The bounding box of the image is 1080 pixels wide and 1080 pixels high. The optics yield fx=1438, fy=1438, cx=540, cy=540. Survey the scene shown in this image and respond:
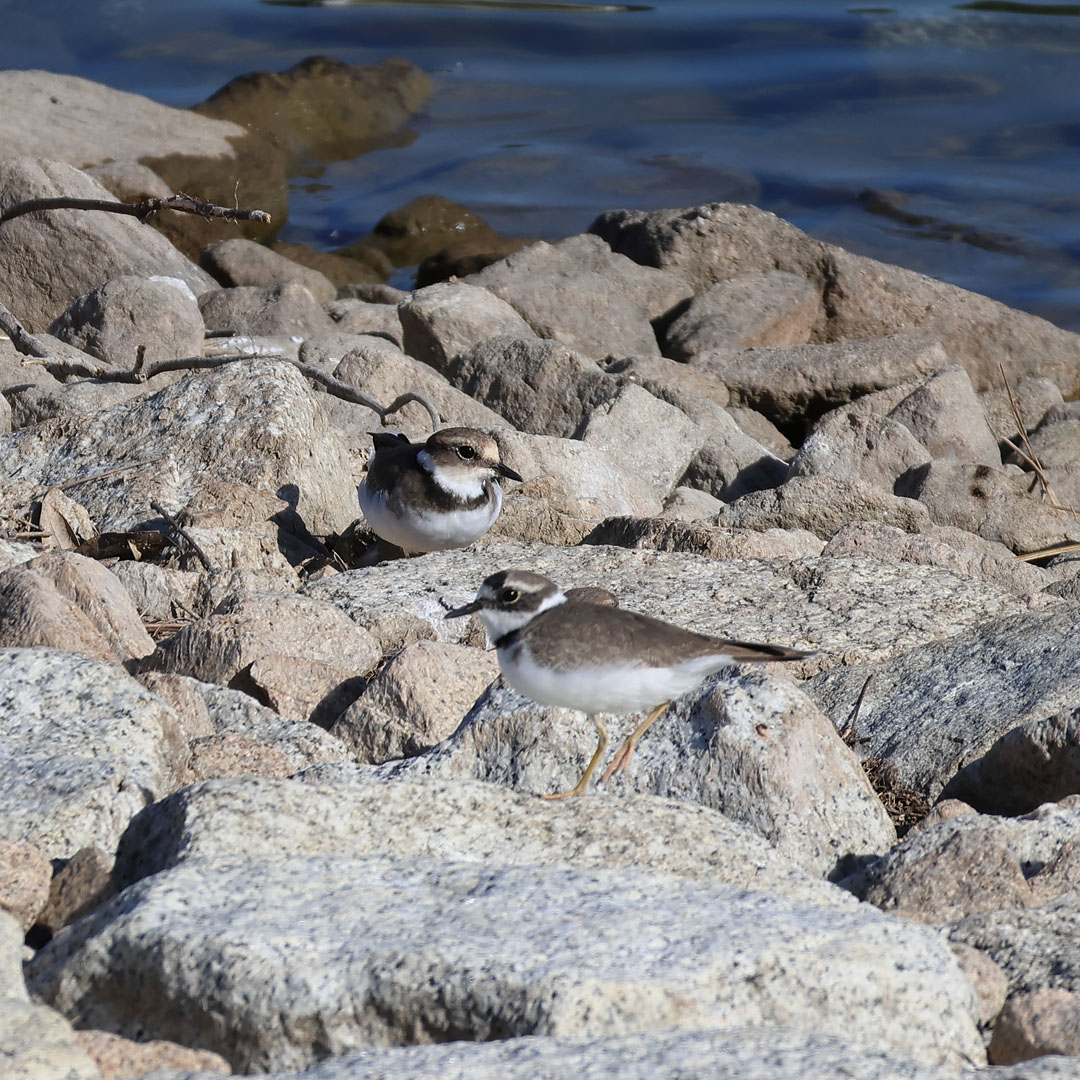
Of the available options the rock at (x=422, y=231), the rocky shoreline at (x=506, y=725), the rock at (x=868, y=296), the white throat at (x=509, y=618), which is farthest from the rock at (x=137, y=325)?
the rock at (x=422, y=231)

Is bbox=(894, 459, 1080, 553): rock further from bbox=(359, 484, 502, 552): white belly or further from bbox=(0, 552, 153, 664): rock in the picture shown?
bbox=(0, 552, 153, 664): rock

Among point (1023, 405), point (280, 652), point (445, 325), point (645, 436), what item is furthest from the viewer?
point (1023, 405)

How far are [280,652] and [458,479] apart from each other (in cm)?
183

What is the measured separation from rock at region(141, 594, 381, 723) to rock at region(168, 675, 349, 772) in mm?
174

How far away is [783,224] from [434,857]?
1187cm

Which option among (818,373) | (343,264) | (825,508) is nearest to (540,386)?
(818,373)

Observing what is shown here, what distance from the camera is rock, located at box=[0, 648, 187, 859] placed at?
3.75 meters

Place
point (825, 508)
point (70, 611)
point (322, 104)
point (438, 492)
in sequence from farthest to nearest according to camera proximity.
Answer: point (322, 104), point (825, 508), point (438, 492), point (70, 611)

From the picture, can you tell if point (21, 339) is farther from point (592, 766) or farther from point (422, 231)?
point (422, 231)

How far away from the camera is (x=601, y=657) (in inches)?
162

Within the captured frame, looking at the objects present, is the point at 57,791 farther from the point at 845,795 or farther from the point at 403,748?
the point at 845,795

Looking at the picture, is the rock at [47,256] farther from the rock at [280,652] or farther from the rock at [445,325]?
the rock at [280,652]

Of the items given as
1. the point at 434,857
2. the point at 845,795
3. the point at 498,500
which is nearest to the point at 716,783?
the point at 845,795

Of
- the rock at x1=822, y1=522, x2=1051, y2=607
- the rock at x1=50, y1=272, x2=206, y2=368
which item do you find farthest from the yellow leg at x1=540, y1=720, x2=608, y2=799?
the rock at x1=50, y1=272, x2=206, y2=368
